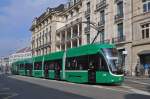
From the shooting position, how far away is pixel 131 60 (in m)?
48.7

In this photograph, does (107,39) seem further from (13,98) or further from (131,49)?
(13,98)

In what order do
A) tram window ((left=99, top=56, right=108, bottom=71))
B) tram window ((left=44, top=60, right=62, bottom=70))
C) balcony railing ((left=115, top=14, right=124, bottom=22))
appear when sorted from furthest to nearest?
balcony railing ((left=115, top=14, right=124, bottom=22))
tram window ((left=44, top=60, right=62, bottom=70))
tram window ((left=99, top=56, right=108, bottom=71))

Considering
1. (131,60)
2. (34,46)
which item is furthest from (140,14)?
(34,46)

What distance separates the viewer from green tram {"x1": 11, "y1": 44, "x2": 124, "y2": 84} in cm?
2470

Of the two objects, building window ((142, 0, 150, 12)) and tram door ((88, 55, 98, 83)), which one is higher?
building window ((142, 0, 150, 12))

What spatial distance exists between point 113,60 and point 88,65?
2728 millimetres

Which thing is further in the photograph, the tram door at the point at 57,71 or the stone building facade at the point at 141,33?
the stone building facade at the point at 141,33

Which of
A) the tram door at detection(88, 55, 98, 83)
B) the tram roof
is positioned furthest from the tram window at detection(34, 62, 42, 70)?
the tram door at detection(88, 55, 98, 83)

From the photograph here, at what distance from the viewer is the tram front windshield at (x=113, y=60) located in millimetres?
24609

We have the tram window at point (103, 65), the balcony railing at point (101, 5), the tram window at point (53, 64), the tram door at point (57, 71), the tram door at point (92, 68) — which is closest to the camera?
the tram window at point (103, 65)

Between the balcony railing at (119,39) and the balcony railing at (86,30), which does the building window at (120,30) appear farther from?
the balcony railing at (86,30)

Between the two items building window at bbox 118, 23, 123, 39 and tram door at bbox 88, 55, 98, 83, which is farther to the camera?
building window at bbox 118, 23, 123, 39

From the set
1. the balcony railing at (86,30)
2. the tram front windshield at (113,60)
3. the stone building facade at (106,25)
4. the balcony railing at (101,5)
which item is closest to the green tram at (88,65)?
the tram front windshield at (113,60)

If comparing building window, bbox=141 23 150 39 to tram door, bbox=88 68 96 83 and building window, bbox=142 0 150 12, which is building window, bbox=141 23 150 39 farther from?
tram door, bbox=88 68 96 83
